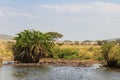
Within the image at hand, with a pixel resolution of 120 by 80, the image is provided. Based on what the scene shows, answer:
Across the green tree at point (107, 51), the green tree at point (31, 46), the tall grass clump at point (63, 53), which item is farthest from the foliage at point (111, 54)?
the tall grass clump at point (63, 53)

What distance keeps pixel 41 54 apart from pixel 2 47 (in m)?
38.0

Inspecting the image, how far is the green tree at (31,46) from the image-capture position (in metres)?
70.2

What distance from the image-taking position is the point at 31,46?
7019 centimetres

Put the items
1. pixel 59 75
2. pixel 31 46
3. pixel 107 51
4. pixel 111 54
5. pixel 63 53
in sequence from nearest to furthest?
1. pixel 59 75
2. pixel 111 54
3. pixel 107 51
4. pixel 31 46
5. pixel 63 53

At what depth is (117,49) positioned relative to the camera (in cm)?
5831

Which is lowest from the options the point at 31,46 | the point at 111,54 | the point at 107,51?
the point at 111,54

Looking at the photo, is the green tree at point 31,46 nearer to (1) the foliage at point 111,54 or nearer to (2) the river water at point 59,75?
(1) the foliage at point 111,54

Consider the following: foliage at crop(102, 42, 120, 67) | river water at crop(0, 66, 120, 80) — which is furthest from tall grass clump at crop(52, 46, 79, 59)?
river water at crop(0, 66, 120, 80)

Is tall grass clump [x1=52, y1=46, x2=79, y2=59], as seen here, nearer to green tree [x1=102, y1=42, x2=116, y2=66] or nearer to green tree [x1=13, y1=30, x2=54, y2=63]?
green tree [x1=13, y1=30, x2=54, y2=63]

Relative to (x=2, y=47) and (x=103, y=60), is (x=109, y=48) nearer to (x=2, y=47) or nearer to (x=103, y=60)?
(x=103, y=60)

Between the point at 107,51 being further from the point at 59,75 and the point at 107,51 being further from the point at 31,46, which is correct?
the point at 31,46

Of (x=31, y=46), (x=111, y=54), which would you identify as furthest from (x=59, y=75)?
(x=31, y=46)

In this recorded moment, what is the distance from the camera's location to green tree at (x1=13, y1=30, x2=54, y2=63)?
70.2m

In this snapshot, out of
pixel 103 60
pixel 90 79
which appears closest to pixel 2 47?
pixel 103 60
